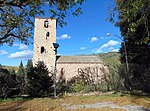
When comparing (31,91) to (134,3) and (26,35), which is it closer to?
(26,35)

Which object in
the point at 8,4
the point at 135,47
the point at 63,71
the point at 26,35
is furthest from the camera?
the point at 63,71

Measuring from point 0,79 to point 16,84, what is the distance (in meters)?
2.51

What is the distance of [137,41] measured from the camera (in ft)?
43.3

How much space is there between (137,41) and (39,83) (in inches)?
366

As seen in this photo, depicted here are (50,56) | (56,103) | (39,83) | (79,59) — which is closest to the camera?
(56,103)

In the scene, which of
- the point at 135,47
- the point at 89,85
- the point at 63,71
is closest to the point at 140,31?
the point at 135,47

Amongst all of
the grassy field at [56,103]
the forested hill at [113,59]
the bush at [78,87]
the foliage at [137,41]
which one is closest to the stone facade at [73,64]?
the forested hill at [113,59]

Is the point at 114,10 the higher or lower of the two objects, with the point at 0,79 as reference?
higher

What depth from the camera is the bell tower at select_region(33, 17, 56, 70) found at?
42156 mm

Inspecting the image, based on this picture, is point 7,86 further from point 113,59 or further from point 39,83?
point 113,59

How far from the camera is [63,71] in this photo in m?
41.1

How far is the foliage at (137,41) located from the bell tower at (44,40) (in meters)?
21.5

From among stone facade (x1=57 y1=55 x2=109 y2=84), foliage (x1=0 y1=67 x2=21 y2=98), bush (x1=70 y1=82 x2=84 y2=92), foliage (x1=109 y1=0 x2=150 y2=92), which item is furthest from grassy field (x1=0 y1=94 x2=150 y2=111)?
stone facade (x1=57 y1=55 x2=109 y2=84)

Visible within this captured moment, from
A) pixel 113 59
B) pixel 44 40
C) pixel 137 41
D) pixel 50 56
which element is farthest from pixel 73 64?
pixel 137 41
